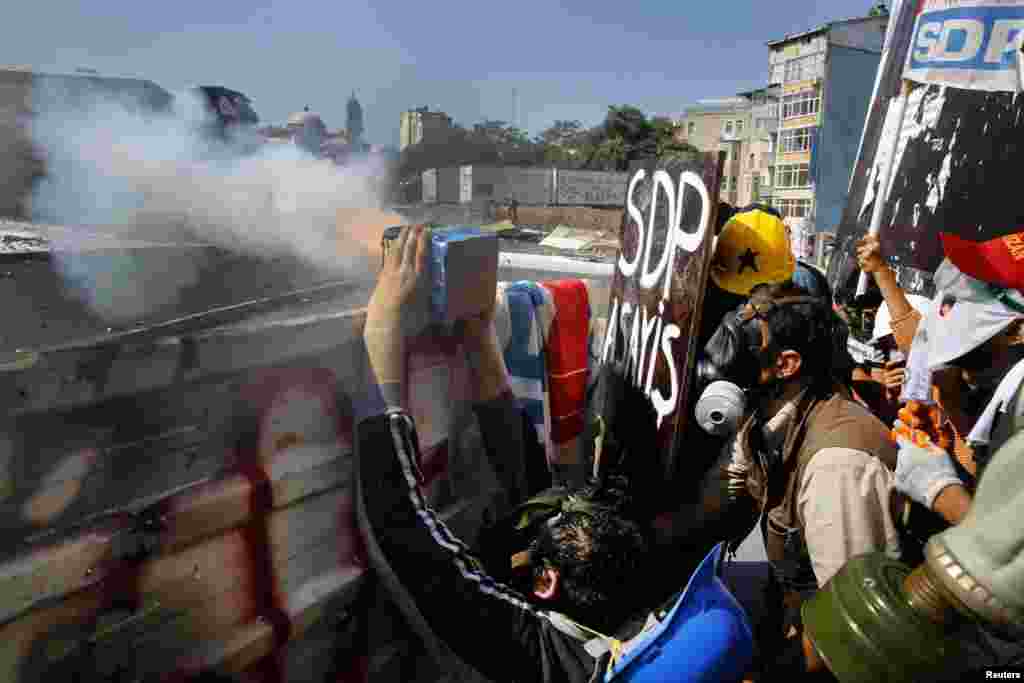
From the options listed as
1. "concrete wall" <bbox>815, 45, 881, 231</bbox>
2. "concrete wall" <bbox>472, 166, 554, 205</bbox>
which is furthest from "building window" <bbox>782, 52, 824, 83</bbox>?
"concrete wall" <bbox>815, 45, 881, 231</bbox>

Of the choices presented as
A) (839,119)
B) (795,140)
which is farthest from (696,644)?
(795,140)

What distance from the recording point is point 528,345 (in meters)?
2.71

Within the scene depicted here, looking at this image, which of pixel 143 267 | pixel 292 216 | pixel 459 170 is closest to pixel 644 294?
pixel 292 216

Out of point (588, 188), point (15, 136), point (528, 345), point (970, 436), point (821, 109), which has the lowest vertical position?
point (588, 188)

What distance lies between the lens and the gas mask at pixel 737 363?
2096mm

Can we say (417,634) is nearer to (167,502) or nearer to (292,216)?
(167,502)

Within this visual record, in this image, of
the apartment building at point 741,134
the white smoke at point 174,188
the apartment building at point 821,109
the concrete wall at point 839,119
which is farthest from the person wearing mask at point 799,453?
the apartment building at point 741,134

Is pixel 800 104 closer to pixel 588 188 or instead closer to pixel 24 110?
pixel 588 188

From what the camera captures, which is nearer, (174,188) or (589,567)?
(589,567)

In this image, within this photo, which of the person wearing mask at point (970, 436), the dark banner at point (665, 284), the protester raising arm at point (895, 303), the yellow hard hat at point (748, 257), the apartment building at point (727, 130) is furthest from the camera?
the apartment building at point (727, 130)

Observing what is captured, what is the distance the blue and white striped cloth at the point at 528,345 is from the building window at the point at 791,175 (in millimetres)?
45471

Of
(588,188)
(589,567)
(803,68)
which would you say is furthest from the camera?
(803,68)

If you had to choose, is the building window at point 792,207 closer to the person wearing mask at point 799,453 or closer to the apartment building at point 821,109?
the apartment building at point 821,109

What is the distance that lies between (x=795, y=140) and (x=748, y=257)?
48.6 m
